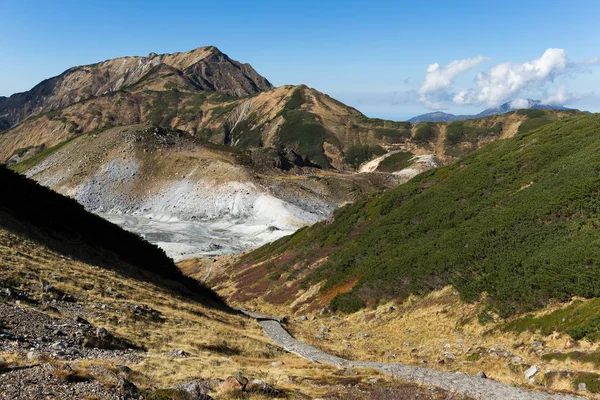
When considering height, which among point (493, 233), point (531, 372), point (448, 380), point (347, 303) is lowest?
point (347, 303)

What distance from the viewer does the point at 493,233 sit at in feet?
114

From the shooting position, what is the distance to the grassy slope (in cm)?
2620

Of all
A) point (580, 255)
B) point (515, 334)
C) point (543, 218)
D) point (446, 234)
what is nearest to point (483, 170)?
point (446, 234)

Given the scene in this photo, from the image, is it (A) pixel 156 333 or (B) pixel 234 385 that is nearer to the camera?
(B) pixel 234 385

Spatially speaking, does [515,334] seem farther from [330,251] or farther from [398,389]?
[330,251]

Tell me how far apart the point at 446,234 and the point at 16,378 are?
117 ft

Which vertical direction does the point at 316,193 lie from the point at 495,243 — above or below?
above

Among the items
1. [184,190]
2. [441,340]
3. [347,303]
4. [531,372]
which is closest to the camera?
[531,372]

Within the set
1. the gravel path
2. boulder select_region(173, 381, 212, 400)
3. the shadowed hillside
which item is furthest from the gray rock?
the shadowed hillside

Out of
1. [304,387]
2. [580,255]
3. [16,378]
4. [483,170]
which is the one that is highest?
[483,170]

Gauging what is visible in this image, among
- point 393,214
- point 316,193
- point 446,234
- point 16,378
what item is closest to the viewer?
point 16,378

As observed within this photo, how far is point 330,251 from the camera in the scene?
55.8 metres

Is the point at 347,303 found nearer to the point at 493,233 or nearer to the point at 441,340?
the point at 441,340

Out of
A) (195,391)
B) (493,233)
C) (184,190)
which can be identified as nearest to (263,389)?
(195,391)
